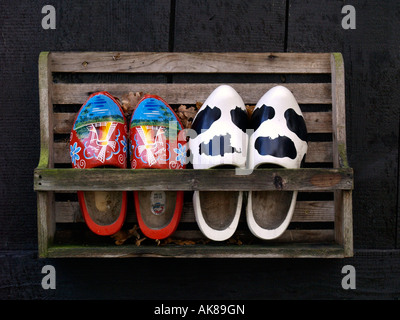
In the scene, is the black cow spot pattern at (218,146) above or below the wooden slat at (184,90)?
below

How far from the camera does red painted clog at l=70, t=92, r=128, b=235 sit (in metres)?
1.49

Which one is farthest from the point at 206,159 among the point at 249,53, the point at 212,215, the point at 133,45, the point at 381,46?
the point at 381,46

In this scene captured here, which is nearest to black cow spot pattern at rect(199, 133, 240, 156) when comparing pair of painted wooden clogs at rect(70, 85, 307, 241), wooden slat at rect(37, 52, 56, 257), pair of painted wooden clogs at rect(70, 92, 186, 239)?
pair of painted wooden clogs at rect(70, 85, 307, 241)

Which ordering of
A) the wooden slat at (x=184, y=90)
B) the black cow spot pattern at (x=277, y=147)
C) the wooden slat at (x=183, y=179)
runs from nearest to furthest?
the wooden slat at (x=183, y=179), the black cow spot pattern at (x=277, y=147), the wooden slat at (x=184, y=90)

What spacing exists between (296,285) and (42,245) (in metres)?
0.93

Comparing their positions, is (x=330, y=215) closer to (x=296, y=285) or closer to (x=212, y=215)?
(x=296, y=285)

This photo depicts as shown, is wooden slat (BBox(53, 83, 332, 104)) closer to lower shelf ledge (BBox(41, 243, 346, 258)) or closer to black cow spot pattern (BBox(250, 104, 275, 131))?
black cow spot pattern (BBox(250, 104, 275, 131))

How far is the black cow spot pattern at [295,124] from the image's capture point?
154cm

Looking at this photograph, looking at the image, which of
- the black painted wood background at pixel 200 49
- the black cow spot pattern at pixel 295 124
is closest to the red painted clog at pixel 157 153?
the black painted wood background at pixel 200 49

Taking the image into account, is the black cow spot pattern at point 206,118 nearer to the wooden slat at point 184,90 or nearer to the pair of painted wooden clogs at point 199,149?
the pair of painted wooden clogs at point 199,149

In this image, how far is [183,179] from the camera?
4.58ft

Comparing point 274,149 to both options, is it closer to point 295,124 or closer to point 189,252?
point 295,124

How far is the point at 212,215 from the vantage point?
158 centimetres

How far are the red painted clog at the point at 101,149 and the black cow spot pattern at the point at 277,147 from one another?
17.7 inches
